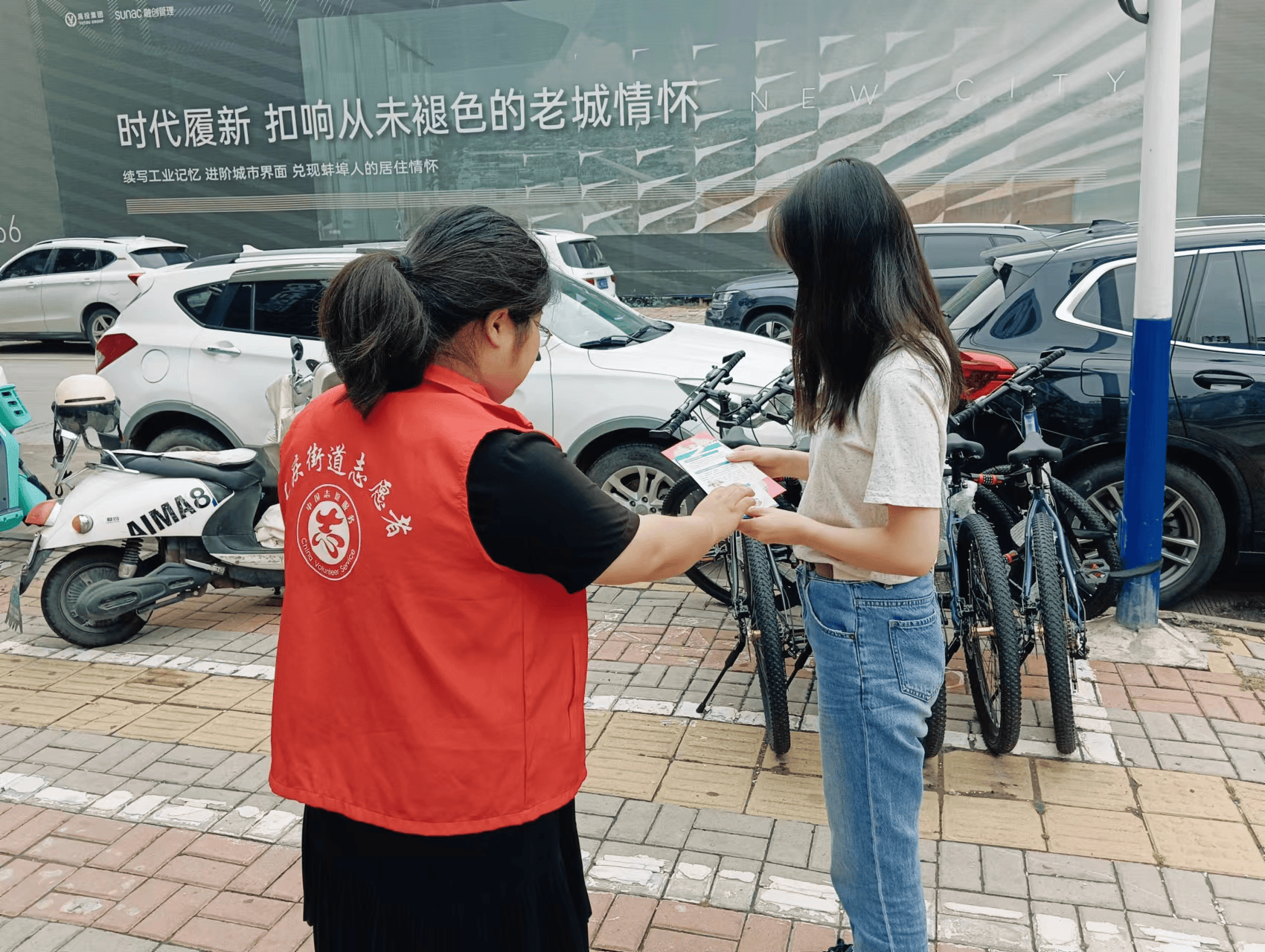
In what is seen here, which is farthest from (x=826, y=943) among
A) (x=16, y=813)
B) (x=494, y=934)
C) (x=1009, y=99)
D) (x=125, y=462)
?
(x=1009, y=99)

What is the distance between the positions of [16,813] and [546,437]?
3.08m

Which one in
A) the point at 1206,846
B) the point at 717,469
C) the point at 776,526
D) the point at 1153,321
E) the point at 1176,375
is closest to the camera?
the point at 776,526

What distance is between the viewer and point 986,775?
12.4 ft

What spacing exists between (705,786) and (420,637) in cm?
234

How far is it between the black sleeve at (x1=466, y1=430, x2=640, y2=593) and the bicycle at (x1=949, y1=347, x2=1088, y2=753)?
2.64 metres

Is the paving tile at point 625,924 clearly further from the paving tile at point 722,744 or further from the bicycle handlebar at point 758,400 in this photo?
the bicycle handlebar at point 758,400

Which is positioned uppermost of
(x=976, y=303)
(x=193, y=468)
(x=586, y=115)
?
(x=586, y=115)

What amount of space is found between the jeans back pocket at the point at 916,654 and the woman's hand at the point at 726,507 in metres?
0.43

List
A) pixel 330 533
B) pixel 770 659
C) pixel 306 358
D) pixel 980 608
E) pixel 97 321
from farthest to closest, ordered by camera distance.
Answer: pixel 97 321, pixel 306 358, pixel 980 608, pixel 770 659, pixel 330 533

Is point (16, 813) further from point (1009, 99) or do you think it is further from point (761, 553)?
point (1009, 99)

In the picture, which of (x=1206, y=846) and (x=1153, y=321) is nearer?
(x=1206, y=846)

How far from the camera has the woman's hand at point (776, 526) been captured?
224 cm

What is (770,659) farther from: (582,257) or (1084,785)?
(582,257)

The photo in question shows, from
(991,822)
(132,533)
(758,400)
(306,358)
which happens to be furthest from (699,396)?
(306,358)
